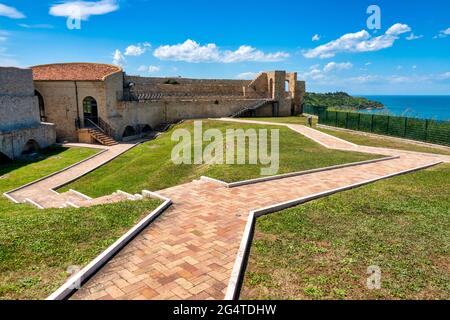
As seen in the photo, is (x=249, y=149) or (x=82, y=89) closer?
(x=249, y=149)

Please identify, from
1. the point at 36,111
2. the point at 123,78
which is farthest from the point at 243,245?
the point at 123,78

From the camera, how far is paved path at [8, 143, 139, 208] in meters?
14.2

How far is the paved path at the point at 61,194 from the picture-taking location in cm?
1416

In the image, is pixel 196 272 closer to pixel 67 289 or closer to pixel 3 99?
pixel 67 289

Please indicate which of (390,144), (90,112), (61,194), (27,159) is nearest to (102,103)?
(90,112)

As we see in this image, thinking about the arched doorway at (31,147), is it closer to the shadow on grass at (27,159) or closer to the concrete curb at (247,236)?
the shadow on grass at (27,159)

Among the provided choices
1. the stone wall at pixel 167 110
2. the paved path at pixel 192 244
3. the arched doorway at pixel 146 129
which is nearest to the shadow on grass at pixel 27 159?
the stone wall at pixel 167 110

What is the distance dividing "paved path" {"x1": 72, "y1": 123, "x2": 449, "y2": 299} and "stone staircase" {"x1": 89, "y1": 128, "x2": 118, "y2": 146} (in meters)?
21.6

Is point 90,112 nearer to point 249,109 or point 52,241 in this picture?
point 249,109

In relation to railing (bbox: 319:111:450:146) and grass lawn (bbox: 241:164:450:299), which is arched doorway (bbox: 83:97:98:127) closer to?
railing (bbox: 319:111:450:146)

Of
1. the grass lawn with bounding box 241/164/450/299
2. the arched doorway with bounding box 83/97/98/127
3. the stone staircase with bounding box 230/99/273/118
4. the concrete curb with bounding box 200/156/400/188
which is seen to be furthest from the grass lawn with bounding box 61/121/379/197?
the stone staircase with bounding box 230/99/273/118

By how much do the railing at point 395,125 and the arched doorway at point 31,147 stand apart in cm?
2759
